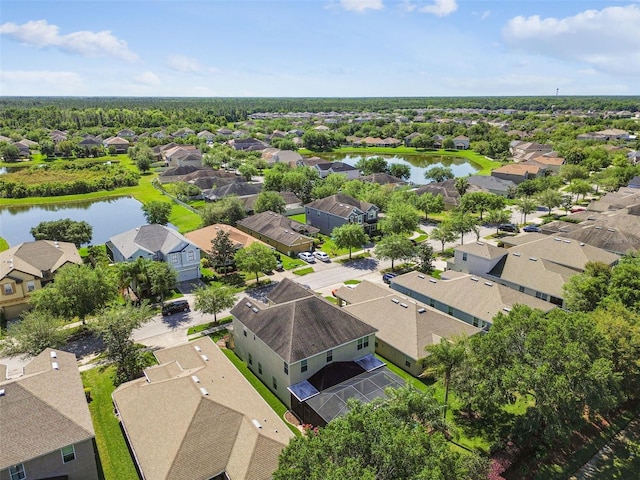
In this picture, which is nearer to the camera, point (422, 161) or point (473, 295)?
Answer: point (473, 295)

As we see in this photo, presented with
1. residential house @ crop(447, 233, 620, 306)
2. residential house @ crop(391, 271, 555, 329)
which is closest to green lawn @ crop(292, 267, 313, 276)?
residential house @ crop(391, 271, 555, 329)

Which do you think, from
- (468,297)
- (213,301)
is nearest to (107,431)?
(213,301)

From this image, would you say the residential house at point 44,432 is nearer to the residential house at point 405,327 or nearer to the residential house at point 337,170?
the residential house at point 405,327

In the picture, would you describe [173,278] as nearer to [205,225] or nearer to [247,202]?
[205,225]

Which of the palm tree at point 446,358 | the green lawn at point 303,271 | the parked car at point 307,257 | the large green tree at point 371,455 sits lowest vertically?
the green lawn at point 303,271

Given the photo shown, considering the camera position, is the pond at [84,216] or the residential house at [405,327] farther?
the pond at [84,216]

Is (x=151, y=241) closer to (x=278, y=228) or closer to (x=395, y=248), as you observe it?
(x=278, y=228)

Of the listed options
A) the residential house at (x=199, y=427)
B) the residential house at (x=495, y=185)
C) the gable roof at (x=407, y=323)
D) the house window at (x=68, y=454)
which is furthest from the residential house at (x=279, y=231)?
the residential house at (x=495, y=185)

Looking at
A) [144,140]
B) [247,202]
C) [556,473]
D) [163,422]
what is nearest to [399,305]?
[556,473]

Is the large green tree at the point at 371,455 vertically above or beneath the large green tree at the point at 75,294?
above
